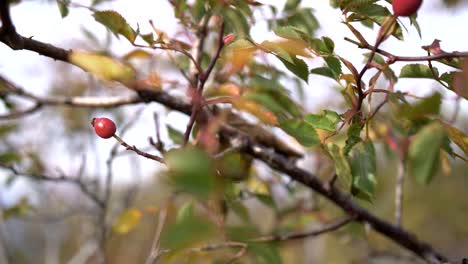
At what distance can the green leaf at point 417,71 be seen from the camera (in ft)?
1.53

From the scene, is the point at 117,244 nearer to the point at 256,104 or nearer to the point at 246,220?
the point at 246,220

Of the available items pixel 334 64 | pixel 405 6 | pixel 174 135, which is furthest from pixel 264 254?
pixel 405 6

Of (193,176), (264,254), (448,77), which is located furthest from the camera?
(264,254)

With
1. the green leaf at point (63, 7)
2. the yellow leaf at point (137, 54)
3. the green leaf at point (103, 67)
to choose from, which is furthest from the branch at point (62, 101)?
the green leaf at point (103, 67)

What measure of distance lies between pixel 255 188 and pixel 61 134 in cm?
165

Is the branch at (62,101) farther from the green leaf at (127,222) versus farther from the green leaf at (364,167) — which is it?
the green leaf at (364,167)

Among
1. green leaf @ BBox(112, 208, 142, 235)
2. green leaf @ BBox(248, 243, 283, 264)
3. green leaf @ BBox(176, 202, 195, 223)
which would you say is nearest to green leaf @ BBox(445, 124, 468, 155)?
green leaf @ BBox(176, 202, 195, 223)

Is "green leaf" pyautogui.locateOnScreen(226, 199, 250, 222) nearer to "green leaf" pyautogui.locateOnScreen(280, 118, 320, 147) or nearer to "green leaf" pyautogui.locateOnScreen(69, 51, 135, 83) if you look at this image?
"green leaf" pyautogui.locateOnScreen(280, 118, 320, 147)

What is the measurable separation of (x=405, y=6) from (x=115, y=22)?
0.31m

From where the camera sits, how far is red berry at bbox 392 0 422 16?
1.16 ft

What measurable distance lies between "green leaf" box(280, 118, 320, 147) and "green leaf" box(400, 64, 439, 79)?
15 centimetres

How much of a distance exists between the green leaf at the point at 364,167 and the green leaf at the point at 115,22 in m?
0.30

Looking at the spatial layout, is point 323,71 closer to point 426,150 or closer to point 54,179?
point 426,150

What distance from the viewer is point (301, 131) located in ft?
1.44
